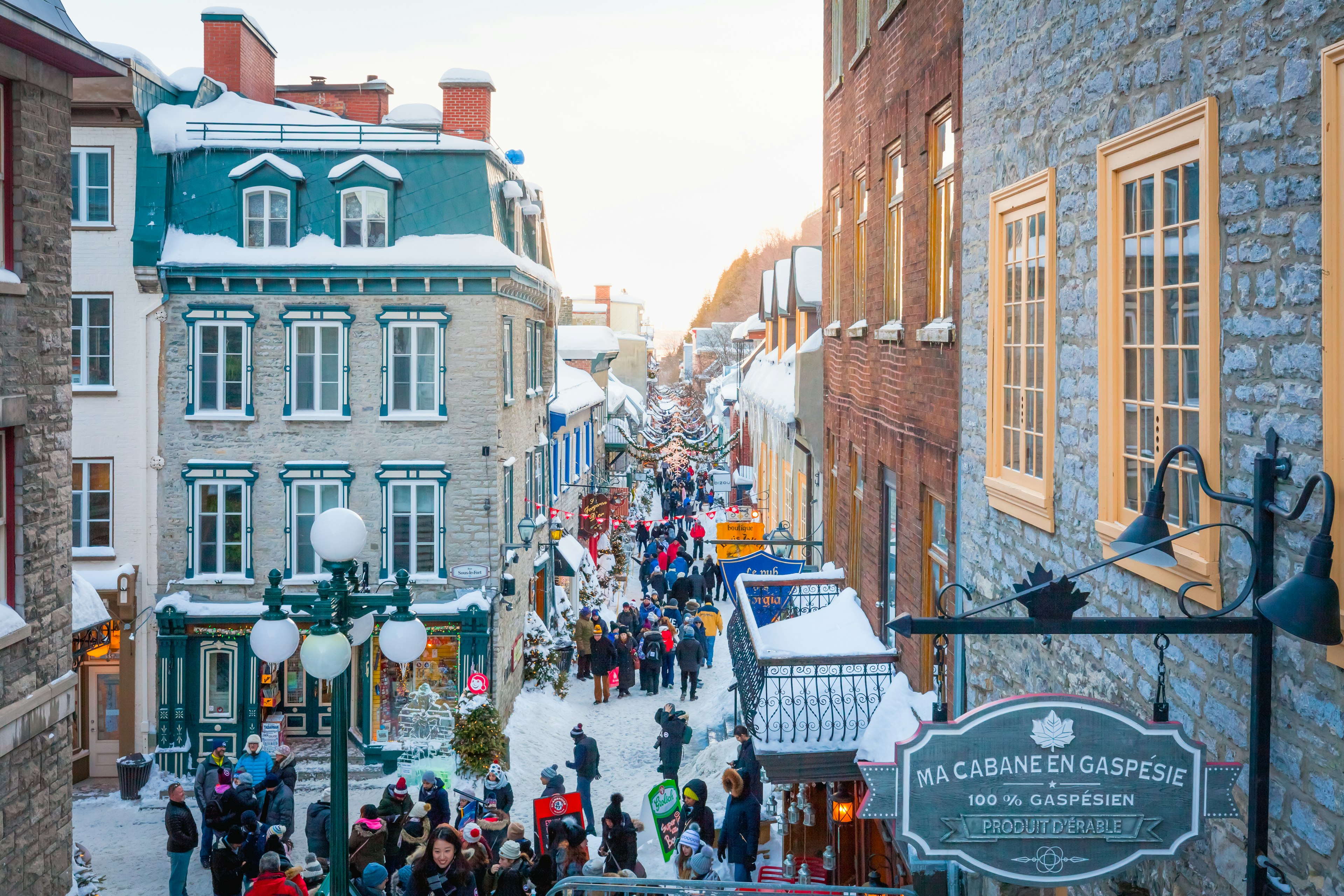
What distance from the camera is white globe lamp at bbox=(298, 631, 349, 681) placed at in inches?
302

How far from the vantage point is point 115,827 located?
1675 centimetres

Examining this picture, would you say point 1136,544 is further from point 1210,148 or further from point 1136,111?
point 1136,111

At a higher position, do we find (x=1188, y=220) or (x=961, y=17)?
(x=961, y=17)

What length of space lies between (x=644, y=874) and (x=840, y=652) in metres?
3.82

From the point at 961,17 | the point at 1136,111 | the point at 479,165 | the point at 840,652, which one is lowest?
the point at 840,652

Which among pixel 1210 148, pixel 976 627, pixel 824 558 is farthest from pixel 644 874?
pixel 1210 148

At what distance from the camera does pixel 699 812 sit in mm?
11961

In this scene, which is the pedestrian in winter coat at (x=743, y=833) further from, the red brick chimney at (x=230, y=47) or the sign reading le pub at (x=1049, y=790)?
the red brick chimney at (x=230, y=47)

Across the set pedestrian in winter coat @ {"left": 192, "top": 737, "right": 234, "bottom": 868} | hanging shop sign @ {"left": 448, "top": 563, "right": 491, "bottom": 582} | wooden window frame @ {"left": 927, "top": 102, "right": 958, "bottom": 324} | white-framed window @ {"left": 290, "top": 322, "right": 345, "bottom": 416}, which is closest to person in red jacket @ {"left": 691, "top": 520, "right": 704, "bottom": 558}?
hanging shop sign @ {"left": 448, "top": 563, "right": 491, "bottom": 582}

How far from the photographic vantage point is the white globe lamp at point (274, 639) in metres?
7.94

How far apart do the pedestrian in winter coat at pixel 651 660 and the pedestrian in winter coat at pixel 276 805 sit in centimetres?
879

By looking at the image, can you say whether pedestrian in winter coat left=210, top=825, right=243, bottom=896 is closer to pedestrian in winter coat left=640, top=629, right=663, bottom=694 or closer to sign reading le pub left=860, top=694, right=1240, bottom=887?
sign reading le pub left=860, top=694, right=1240, bottom=887

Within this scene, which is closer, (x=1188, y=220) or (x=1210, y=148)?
(x=1210, y=148)

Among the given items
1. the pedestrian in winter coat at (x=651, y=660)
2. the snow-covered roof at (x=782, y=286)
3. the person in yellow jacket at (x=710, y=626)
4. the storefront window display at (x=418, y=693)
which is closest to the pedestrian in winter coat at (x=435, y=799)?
the storefront window display at (x=418, y=693)
